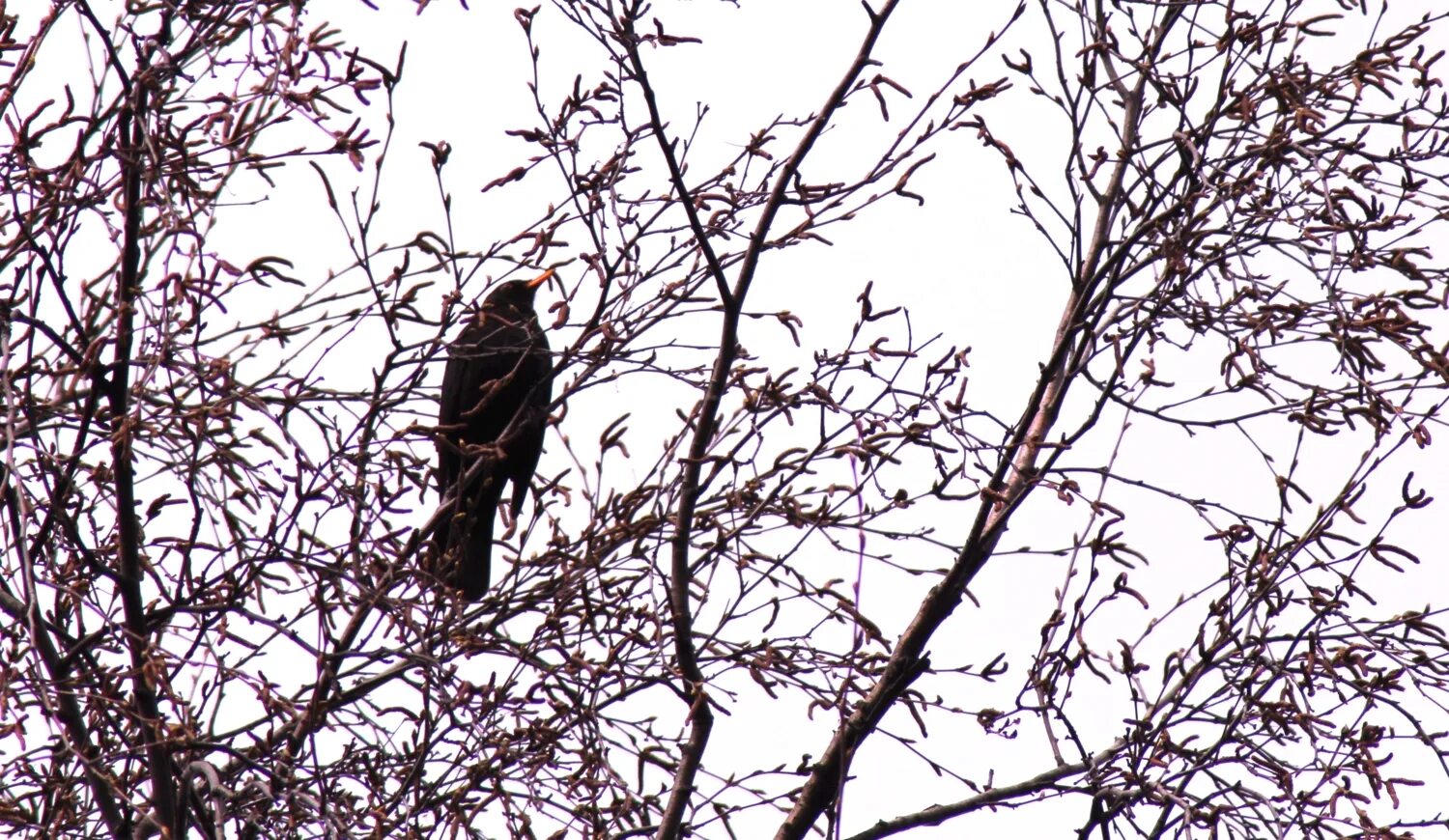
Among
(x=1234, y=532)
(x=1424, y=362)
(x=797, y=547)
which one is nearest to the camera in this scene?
(x=1424, y=362)

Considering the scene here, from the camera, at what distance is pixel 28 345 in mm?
3762

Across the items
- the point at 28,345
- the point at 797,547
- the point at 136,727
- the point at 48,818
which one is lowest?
the point at 48,818

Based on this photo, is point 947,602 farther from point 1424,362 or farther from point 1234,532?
point 1424,362

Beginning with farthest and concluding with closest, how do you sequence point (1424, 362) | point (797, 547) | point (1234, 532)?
point (1234, 532) < point (797, 547) < point (1424, 362)

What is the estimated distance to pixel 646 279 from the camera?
13.9ft

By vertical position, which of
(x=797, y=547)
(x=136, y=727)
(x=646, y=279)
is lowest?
(x=136, y=727)

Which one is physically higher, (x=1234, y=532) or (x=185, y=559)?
(x=1234, y=532)

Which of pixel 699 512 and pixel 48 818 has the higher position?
pixel 699 512

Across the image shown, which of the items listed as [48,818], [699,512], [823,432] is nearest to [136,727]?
[48,818]

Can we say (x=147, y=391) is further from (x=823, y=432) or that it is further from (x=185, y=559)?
(x=823, y=432)

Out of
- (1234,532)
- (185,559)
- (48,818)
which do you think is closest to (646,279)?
(185,559)

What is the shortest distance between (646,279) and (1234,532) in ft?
5.15

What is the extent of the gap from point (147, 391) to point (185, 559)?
1.22 feet

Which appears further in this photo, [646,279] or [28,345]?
[646,279]
